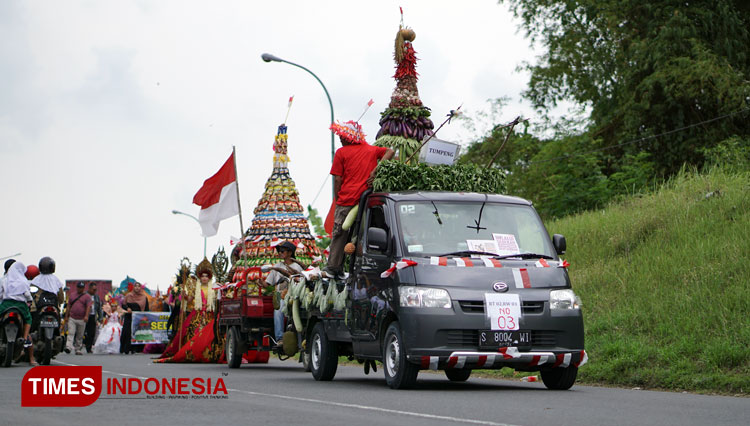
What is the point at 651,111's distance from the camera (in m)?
35.2

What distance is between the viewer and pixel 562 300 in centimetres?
1166

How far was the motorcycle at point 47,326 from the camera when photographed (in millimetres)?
17859

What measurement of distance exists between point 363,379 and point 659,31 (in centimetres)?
2397

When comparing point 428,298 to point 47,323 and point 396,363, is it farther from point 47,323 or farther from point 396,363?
point 47,323

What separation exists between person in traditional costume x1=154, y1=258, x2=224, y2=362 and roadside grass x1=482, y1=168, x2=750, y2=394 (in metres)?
7.41

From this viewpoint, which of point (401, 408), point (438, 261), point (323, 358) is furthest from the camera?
point (323, 358)

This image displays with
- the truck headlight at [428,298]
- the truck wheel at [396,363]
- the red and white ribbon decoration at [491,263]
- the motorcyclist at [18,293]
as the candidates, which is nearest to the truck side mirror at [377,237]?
the truck headlight at [428,298]

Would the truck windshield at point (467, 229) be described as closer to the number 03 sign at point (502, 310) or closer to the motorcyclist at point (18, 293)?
the number 03 sign at point (502, 310)

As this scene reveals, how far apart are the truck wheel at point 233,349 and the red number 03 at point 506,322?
8.64 metres

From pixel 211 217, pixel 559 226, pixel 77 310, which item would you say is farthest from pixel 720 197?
pixel 77 310

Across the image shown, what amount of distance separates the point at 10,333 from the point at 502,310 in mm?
9939

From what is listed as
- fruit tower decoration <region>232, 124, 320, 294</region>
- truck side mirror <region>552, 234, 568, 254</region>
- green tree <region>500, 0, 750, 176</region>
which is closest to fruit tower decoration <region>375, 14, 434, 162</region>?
truck side mirror <region>552, 234, 568, 254</region>

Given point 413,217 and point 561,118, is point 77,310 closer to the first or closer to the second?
point 413,217

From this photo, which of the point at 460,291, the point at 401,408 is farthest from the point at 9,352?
the point at 401,408
